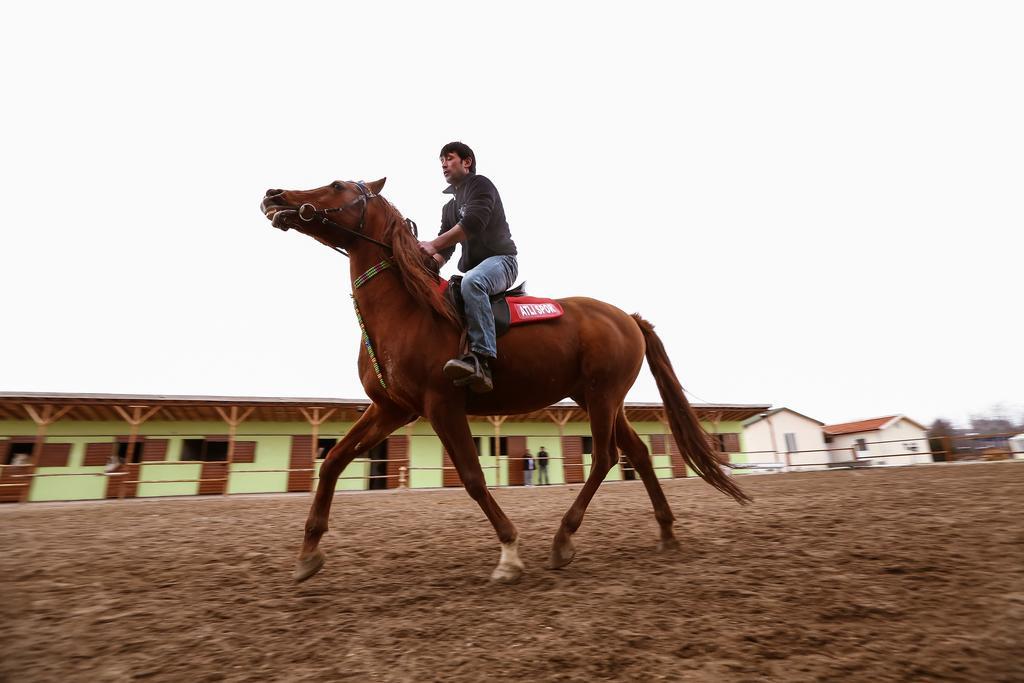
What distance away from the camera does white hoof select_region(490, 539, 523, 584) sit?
299cm

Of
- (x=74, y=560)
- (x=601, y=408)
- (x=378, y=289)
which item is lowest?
(x=74, y=560)

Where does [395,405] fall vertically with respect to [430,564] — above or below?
above

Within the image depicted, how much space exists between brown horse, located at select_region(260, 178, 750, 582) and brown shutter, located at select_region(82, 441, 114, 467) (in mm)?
20547

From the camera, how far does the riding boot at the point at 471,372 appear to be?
3104 millimetres

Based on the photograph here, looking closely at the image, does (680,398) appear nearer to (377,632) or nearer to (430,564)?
(430,564)

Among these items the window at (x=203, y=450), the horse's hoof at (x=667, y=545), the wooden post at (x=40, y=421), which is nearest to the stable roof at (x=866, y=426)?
the window at (x=203, y=450)

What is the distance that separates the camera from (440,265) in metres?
3.96

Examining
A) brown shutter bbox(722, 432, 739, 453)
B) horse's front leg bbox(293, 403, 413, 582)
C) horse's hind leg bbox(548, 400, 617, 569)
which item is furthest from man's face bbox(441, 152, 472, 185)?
brown shutter bbox(722, 432, 739, 453)

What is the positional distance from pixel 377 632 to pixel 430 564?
1.19 m

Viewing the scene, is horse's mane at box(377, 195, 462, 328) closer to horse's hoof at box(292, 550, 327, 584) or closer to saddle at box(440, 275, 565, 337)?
saddle at box(440, 275, 565, 337)

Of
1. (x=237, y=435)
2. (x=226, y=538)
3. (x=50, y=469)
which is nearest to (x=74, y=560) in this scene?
(x=226, y=538)

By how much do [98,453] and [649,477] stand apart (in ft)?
73.6

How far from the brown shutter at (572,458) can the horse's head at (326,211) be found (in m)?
20.1

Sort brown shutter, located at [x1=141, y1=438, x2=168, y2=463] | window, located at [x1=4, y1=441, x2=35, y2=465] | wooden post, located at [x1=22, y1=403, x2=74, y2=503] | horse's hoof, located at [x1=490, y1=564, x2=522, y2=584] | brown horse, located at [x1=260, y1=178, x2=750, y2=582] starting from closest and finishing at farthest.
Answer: horse's hoof, located at [x1=490, y1=564, x2=522, y2=584]
brown horse, located at [x1=260, y1=178, x2=750, y2=582]
wooden post, located at [x1=22, y1=403, x2=74, y2=503]
window, located at [x1=4, y1=441, x2=35, y2=465]
brown shutter, located at [x1=141, y1=438, x2=168, y2=463]
